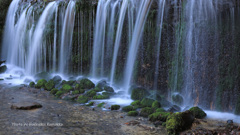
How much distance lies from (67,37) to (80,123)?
7866 mm

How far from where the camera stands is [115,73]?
10164 mm

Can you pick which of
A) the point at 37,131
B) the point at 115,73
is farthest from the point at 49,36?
the point at 37,131

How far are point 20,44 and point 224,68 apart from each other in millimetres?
12530

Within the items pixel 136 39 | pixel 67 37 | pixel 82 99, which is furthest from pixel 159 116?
pixel 67 37

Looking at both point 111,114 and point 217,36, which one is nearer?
point 111,114

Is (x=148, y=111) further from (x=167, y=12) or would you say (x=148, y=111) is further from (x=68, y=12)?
(x=68, y=12)

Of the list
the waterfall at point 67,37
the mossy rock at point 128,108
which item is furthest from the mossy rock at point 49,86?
the mossy rock at point 128,108

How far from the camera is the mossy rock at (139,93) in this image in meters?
7.63

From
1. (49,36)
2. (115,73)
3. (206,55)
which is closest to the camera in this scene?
Result: (206,55)

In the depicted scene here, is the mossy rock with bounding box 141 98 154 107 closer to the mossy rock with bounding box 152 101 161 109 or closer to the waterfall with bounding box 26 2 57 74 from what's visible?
the mossy rock with bounding box 152 101 161 109

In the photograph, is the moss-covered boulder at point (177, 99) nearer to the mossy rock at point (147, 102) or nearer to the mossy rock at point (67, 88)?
the mossy rock at point (147, 102)

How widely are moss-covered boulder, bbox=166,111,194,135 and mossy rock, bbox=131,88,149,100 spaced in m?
2.74

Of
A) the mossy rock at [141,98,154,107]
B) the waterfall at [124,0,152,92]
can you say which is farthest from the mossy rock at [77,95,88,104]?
the waterfall at [124,0,152,92]

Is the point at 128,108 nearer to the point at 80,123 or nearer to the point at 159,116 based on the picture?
the point at 159,116
